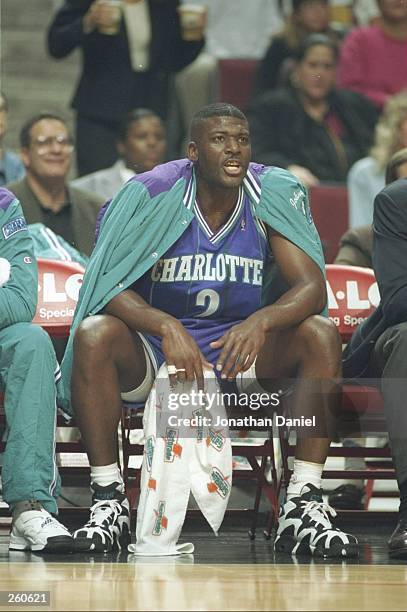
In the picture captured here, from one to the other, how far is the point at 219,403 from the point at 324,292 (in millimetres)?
454

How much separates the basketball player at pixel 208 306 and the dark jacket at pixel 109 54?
2.37 m

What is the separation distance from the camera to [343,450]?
4109mm

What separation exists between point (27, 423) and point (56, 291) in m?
0.79

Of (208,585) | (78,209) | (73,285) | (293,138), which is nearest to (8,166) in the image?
(78,209)

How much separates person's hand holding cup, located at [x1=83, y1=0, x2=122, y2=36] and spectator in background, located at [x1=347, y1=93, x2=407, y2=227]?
4.22 ft

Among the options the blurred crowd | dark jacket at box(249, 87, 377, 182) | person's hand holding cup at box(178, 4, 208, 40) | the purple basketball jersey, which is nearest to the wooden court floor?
the purple basketball jersey

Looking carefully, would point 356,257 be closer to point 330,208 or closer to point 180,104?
point 330,208

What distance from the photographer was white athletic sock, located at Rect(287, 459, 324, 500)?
382 cm

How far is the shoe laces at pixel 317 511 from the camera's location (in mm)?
3699

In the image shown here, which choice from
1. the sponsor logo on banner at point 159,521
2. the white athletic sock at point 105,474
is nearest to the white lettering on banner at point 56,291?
the white athletic sock at point 105,474

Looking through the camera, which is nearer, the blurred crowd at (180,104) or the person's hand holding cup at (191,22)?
the blurred crowd at (180,104)

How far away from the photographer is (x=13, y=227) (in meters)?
4.11

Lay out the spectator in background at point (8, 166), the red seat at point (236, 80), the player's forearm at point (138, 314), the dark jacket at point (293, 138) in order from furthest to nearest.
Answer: the red seat at point (236, 80) < the dark jacket at point (293, 138) < the spectator in background at point (8, 166) < the player's forearm at point (138, 314)

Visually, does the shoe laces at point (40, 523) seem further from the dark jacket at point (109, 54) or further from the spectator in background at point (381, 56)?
the spectator in background at point (381, 56)
